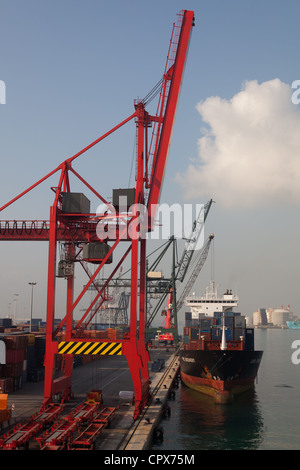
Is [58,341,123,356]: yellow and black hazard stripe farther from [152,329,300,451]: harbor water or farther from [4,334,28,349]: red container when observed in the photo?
[4,334,28,349]: red container

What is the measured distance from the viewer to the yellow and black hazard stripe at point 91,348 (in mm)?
29297

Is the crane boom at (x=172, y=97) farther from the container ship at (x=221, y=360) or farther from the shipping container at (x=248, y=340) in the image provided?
the shipping container at (x=248, y=340)

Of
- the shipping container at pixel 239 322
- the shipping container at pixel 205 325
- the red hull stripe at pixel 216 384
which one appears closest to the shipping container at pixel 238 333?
the shipping container at pixel 239 322

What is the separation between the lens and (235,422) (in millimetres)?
33031

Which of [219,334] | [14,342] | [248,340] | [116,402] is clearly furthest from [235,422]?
[14,342]

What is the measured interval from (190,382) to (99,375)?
414 inches

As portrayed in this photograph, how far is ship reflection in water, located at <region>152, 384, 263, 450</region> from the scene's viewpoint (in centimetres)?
2693

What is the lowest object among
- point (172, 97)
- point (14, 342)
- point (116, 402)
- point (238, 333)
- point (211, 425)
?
point (211, 425)

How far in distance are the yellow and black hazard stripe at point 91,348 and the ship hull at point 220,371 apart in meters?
14.2

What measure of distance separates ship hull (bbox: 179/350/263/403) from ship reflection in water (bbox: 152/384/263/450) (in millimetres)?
968

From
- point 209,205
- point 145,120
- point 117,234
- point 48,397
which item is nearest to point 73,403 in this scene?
point 48,397

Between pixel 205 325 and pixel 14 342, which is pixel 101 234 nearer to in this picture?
pixel 14 342

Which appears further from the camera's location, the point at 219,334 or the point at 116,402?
the point at 219,334

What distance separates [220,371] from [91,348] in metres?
15.6
